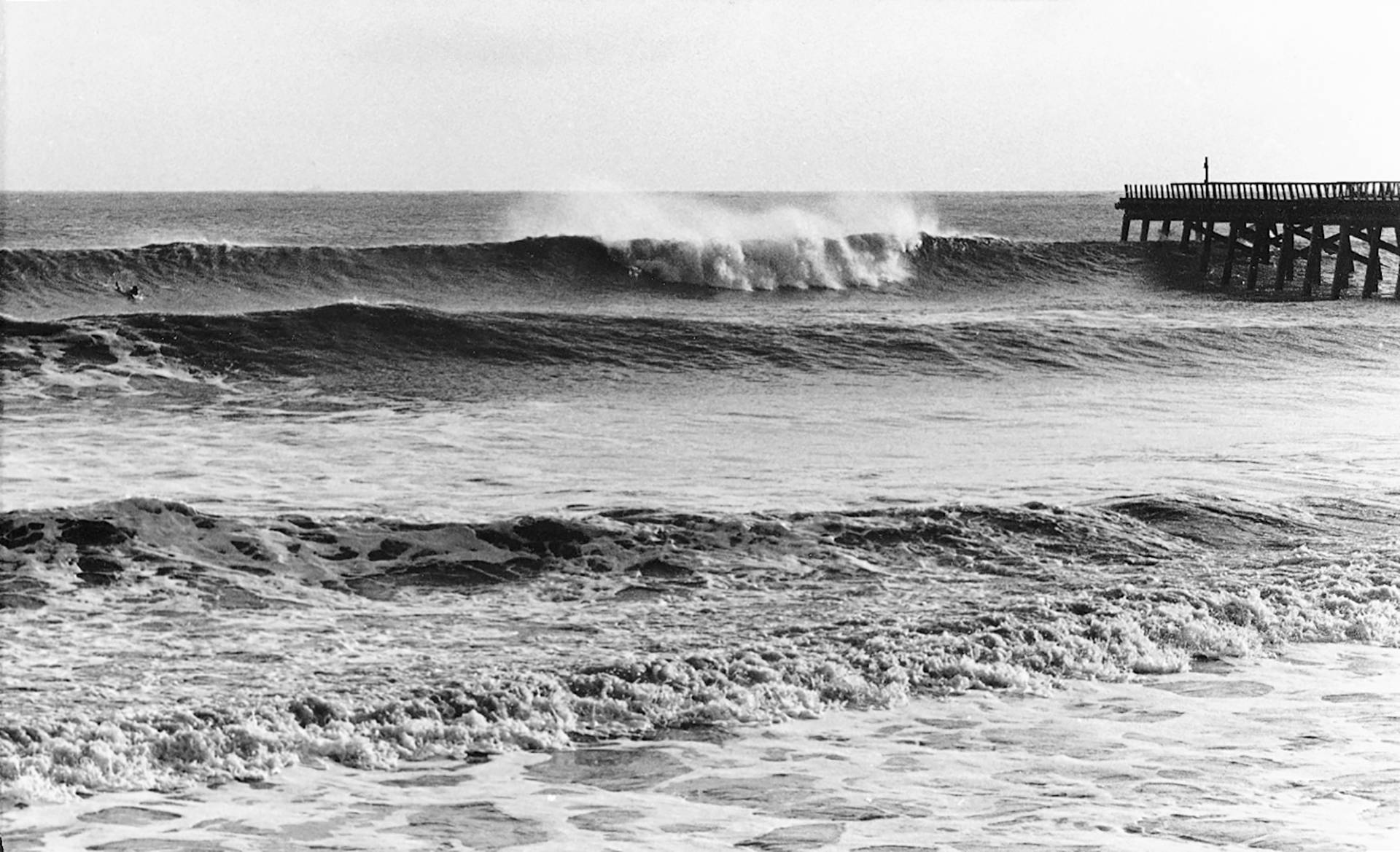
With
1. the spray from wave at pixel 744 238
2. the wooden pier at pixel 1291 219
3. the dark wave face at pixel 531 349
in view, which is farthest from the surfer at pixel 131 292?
the wooden pier at pixel 1291 219

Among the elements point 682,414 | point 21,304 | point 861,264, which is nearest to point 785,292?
point 861,264

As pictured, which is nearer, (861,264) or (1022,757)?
(1022,757)

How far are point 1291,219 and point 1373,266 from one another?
2122 mm

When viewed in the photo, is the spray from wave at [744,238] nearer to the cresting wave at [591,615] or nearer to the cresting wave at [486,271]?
the cresting wave at [486,271]

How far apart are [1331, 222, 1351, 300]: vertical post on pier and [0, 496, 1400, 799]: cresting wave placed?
80.1 ft

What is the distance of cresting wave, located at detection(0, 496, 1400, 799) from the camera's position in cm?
608

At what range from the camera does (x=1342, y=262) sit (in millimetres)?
33406

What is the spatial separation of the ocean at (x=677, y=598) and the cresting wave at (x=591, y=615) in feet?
0.09

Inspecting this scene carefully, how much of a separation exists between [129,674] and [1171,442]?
9.47 m

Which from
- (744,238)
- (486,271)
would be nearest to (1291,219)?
(744,238)

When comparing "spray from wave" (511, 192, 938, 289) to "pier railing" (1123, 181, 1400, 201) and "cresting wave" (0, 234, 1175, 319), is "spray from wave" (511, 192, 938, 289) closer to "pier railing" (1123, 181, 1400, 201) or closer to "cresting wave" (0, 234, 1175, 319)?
"cresting wave" (0, 234, 1175, 319)

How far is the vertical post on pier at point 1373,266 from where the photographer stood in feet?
111

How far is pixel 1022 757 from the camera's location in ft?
19.3

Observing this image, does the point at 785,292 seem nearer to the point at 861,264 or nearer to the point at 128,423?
the point at 861,264
